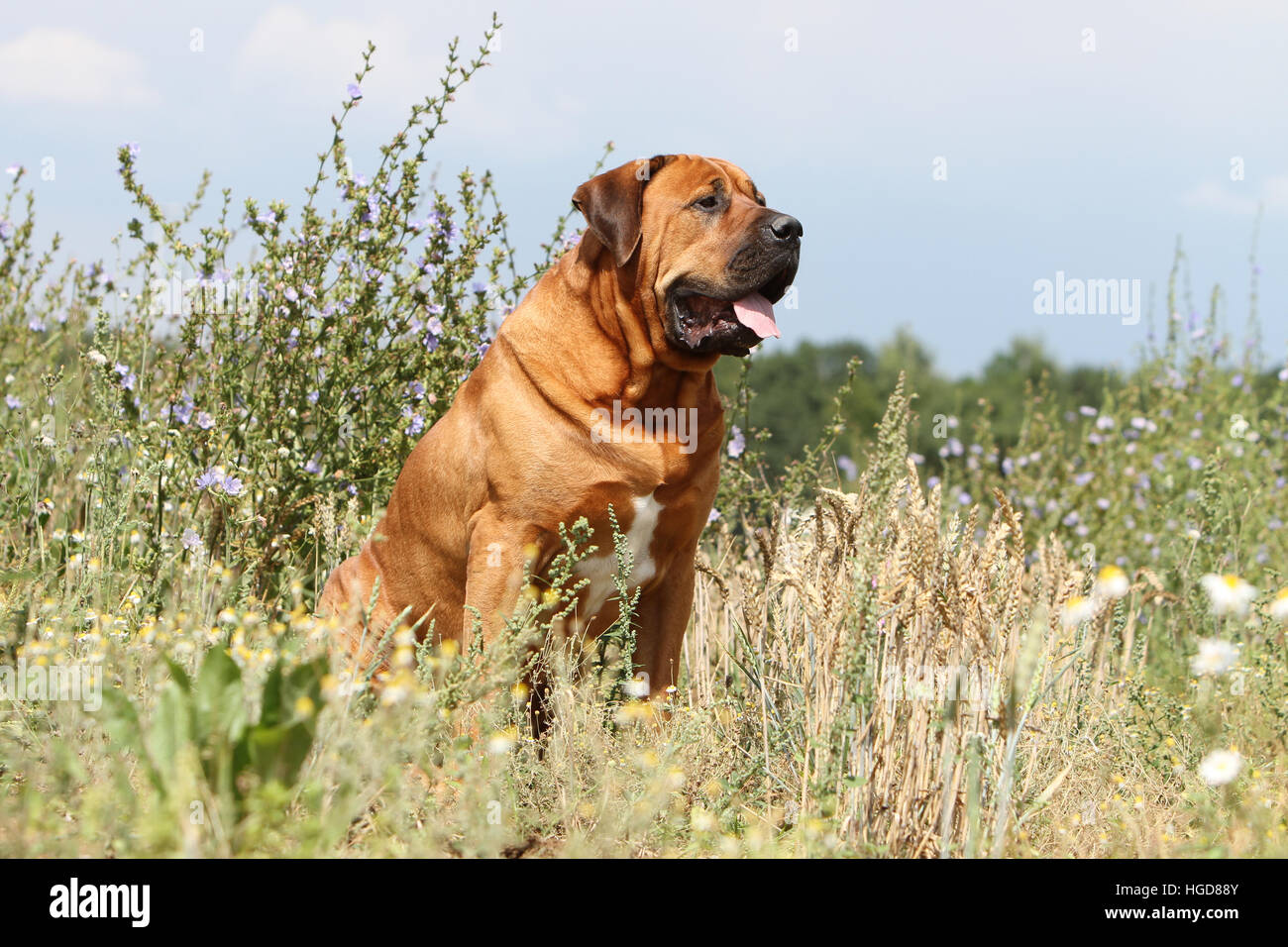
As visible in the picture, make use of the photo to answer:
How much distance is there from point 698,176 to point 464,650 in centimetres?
164

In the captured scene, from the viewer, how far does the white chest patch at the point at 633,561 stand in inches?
135

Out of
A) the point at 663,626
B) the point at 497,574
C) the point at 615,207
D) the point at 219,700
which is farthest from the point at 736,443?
the point at 219,700

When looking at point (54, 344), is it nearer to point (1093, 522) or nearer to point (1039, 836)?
point (1039, 836)

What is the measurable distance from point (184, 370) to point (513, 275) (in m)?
1.34

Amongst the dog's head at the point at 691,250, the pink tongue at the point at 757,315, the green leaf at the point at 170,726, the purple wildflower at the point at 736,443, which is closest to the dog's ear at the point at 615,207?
the dog's head at the point at 691,250

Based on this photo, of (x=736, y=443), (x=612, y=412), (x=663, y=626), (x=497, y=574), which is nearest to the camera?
(x=497, y=574)

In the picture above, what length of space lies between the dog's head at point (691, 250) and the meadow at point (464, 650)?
2.24 feet

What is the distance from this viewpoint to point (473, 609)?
10.4ft

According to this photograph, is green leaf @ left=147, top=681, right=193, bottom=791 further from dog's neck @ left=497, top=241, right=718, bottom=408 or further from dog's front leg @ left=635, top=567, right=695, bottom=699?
dog's front leg @ left=635, top=567, right=695, bottom=699

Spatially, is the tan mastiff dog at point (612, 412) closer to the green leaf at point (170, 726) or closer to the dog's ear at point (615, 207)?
the dog's ear at point (615, 207)

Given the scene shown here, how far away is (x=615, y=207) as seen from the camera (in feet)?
11.2

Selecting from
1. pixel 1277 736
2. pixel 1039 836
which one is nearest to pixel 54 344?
pixel 1039 836

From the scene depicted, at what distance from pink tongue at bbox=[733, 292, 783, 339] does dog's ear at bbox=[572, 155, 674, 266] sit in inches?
15.1

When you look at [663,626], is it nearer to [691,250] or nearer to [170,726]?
[691,250]
